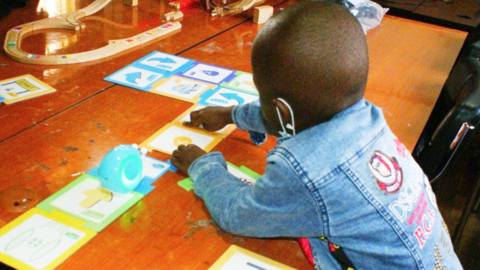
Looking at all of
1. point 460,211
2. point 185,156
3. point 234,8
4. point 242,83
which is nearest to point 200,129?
point 185,156

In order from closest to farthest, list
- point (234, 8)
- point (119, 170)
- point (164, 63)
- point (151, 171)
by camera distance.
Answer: point (119, 170) → point (151, 171) → point (164, 63) → point (234, 8)

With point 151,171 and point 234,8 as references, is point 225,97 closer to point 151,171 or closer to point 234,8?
point 151,171

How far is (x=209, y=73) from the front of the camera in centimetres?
166

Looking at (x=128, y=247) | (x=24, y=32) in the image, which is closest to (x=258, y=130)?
(x=128, y=247)

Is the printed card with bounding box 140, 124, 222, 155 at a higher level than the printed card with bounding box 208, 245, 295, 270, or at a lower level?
higher

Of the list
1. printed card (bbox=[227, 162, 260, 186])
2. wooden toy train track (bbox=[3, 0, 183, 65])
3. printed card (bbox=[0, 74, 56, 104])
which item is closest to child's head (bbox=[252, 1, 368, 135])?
printed card (bbox=[227, 162, 260, 186])

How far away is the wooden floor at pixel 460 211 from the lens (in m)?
2.08

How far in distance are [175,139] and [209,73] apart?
438 mm

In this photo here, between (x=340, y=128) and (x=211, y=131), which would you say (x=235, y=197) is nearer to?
(x=340, y=128)

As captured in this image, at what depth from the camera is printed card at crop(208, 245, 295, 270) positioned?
923 millimetres

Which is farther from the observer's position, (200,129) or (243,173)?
(200,129)

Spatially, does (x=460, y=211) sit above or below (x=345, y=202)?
below

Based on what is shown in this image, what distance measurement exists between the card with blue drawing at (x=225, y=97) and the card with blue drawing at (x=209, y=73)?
0.07m

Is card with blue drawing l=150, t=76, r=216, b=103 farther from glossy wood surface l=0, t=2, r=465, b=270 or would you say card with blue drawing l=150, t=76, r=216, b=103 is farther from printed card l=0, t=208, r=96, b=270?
printed card l=0, t=208, r=96, b=270
